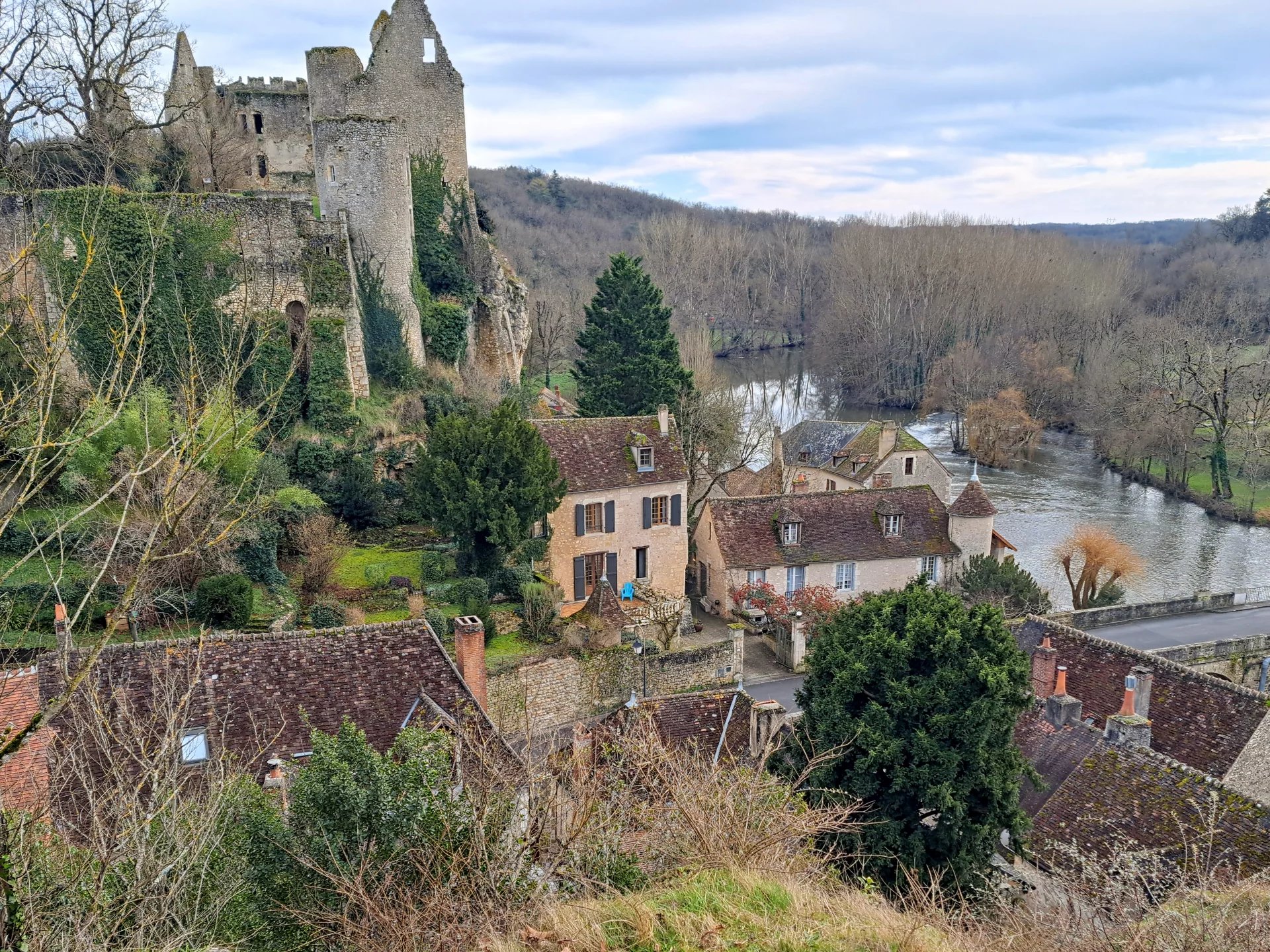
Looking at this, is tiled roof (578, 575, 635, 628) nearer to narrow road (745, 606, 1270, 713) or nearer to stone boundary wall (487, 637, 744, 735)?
stone boundary wall (487, 637, 744, 735)

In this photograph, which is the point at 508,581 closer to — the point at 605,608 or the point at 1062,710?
the point at 605,608

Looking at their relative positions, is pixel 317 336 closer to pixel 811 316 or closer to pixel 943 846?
pixel 943 846

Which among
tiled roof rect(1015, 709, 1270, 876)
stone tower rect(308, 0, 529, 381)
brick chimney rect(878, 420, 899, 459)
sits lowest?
tiled roof rect(1015, 709, 1270, 876)

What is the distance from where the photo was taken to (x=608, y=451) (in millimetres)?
25922

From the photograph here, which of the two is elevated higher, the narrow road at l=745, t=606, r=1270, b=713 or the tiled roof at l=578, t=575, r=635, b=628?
the tiled roof at l=578, t=575, r=635, b=628

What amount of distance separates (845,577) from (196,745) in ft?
63.9

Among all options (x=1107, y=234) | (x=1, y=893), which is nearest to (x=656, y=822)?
(x=1, y=893)

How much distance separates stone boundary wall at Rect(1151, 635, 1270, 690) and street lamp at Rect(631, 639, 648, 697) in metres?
12.4

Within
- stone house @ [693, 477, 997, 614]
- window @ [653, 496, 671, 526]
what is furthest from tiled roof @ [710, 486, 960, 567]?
window @ [653, 496, 671, 526]

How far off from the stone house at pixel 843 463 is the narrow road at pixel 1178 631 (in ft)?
25.6

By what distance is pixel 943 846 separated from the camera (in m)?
12.8

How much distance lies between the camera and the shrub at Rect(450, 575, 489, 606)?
68.5 ft

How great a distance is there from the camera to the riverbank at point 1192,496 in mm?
39956

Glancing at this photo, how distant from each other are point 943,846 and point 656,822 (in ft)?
15.9
